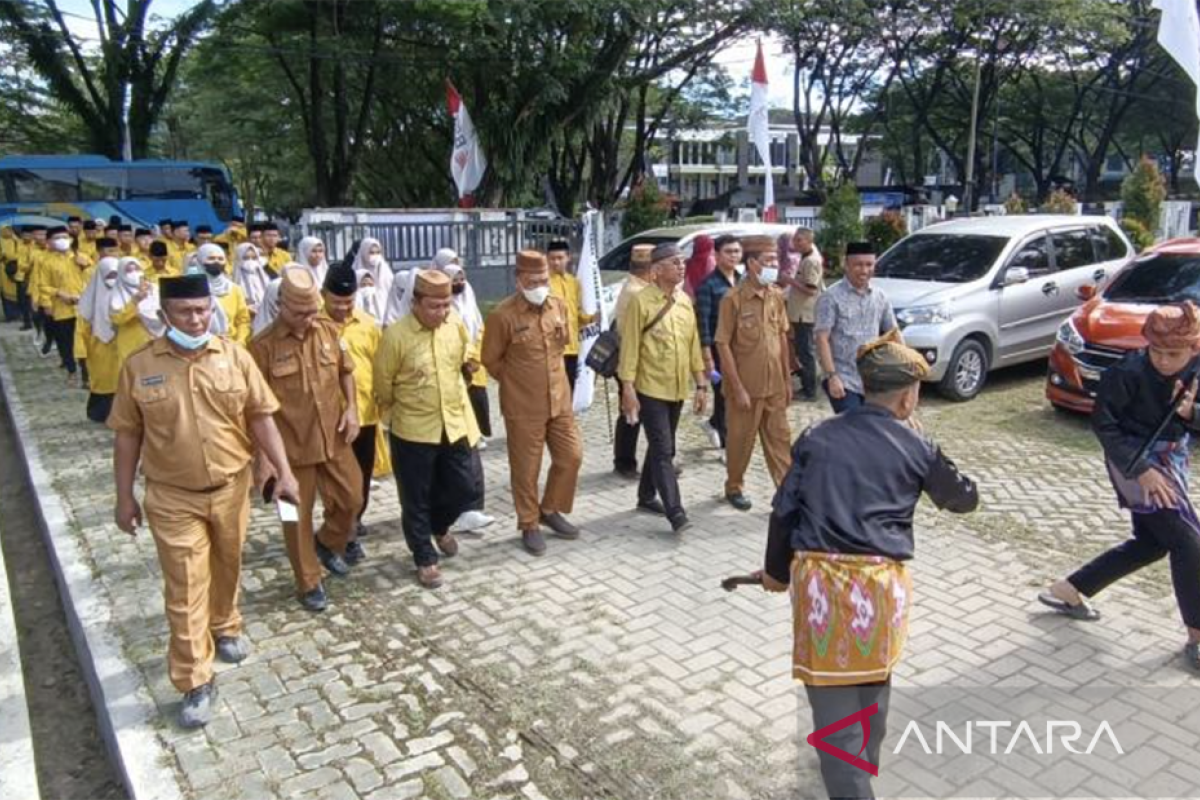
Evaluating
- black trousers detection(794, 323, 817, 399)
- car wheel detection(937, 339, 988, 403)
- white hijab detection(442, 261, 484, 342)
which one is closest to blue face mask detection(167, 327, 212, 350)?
white hijab detection(442, 261, 484, 342)

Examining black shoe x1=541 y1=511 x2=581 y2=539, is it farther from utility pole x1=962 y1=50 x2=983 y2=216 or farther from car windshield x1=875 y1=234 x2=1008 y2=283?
utility pole x1=962 y1=50 x2=983 y2=216

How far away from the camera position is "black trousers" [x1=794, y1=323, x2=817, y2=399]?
9195 millimetres

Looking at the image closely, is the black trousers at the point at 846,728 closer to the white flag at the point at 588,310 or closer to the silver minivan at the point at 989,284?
the white flag at the point at 588,310

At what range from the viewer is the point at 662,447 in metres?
5.75

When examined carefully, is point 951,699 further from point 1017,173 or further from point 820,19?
point 1017,173

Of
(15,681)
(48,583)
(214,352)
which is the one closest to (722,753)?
(214,352)

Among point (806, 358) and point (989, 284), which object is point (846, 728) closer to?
point (806, 358)

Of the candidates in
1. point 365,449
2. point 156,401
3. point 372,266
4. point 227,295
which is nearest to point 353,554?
point 365,449

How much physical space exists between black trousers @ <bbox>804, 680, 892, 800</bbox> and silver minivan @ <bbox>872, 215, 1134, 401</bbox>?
6.50 m

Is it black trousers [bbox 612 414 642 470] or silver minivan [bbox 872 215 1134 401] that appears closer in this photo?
black trousers [bbox 612 414 642 470]

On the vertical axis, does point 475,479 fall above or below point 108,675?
above

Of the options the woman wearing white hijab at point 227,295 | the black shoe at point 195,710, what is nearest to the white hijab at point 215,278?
the woman wearing white hijab at point 227,295

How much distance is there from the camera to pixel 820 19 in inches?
1073

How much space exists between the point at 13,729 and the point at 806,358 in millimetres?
7225
